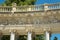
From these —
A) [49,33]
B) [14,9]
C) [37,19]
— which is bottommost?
[49,33]

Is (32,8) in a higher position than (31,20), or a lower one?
higher

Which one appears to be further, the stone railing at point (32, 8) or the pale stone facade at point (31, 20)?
the stone railing at point (32, 8)

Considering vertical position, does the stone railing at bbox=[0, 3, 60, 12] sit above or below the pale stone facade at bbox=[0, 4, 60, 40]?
above

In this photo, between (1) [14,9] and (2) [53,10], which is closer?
(2) [53,10]

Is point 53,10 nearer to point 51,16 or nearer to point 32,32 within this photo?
point 51,16

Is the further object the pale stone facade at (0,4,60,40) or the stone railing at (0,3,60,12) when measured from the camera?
the stone railing at (0,3,60,12)

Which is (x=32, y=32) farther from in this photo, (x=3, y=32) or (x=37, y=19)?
(x=3, y=32)

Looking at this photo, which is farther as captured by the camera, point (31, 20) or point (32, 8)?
point (32, 8)

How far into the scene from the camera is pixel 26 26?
140 ft

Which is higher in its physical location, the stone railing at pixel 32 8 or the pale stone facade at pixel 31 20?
the stone railing at pixel 32 8

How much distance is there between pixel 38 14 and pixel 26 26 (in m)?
3.58

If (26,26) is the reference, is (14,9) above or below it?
above

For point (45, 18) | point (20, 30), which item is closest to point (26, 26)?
point (20, 30)

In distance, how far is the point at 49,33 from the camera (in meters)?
41.9
